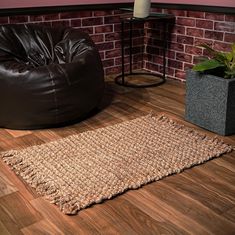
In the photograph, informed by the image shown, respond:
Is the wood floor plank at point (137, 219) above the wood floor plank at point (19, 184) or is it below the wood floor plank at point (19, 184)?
below

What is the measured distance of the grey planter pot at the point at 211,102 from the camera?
2320mm

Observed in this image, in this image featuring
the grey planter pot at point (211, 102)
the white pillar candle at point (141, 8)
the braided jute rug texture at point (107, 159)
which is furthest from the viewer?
the white pillar candle at point (141, 8)

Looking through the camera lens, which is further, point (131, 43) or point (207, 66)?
point (131, 43)

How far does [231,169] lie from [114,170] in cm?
63

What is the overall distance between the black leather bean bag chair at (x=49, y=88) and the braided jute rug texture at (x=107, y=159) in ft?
0.74

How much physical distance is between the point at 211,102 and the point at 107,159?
80 cm

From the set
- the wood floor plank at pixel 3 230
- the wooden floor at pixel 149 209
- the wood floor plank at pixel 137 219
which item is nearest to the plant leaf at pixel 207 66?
the wooden floor at pixel 149 209

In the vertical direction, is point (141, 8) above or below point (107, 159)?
above

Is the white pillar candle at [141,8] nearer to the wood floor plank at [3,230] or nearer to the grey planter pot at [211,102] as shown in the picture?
the grey planter pot at [211,102]

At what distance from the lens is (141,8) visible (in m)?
3.25

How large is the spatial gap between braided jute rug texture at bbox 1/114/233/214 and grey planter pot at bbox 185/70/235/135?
0.38 feet

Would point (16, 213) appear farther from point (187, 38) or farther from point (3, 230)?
point (187, 38)

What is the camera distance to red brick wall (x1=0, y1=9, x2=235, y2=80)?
317 cm

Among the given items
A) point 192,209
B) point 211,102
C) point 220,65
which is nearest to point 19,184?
point 192,209
